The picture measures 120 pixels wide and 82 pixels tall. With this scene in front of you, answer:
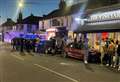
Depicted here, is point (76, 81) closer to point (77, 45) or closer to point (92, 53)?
point (92, 53)

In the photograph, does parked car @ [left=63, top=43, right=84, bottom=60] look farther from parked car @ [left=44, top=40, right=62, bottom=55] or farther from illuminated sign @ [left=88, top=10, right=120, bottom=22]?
illuminated sign @ [left=88, top=10, right=120, bottom=22]

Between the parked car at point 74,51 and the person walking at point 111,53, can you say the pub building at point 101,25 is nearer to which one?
the parked car at point 74,51

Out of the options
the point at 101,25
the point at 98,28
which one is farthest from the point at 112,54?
the point at 98,28

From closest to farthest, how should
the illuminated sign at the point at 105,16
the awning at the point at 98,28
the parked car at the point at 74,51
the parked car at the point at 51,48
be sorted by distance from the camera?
1. the parked car at the point at 74,51
2. the awning at the point at 98,28
3. the illuminated sign at the point at 105,16
4. the parked car at the point at 51,48

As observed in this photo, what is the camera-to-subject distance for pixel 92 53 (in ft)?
85.9

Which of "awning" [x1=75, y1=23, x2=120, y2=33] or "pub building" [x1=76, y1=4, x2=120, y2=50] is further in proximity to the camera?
"pub building" [x1=76, y1=4, x2=120, y2=50]

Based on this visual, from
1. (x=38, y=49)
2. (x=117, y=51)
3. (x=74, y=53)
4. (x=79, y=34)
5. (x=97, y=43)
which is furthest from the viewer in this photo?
(x=79, y=34)

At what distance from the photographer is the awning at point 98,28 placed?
31178 mm

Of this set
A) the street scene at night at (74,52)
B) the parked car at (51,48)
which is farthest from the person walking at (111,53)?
the parked car at (51,48)

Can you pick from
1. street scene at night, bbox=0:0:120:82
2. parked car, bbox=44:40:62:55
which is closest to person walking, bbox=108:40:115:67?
street scene at night, bbox=0:0:120:82

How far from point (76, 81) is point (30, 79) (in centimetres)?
206

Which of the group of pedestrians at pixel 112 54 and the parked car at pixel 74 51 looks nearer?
the group of pedestrians at pixel 112 54

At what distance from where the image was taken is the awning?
102 feet

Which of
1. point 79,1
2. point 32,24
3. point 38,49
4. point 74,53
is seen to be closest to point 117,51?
point 74,53
